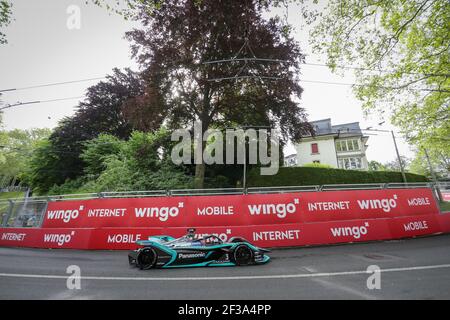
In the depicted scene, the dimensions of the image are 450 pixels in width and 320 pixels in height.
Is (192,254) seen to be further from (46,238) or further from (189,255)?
(46,238)

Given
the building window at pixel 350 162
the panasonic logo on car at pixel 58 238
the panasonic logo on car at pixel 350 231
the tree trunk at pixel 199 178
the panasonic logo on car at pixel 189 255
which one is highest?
the building window at pixel 350 162

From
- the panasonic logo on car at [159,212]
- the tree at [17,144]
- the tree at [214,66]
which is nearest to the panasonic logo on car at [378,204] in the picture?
the tree at [214,66]

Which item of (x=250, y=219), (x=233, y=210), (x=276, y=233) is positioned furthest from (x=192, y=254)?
(x=276, y=233)

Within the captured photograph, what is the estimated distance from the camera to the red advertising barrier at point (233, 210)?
320 inches

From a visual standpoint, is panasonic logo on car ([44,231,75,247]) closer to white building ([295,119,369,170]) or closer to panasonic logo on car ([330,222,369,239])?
panasonic logo on car ([330,222,369,239])

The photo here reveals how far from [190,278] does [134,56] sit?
12.5m

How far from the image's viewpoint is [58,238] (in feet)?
27.5

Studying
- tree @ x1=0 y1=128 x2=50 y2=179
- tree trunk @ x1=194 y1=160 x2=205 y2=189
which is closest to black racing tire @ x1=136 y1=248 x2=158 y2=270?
tree trunk @ x1=194 y1=160 x2=205 y2=189

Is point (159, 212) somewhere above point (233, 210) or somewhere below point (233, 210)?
below

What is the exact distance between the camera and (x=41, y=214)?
9117mm

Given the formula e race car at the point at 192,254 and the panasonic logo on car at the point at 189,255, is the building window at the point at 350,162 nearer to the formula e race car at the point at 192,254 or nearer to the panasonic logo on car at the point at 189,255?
the formula e race car at the point at 192,254

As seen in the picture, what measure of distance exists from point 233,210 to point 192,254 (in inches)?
120

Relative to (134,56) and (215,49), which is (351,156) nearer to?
(215,49)

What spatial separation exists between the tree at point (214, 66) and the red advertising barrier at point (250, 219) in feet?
16.6
